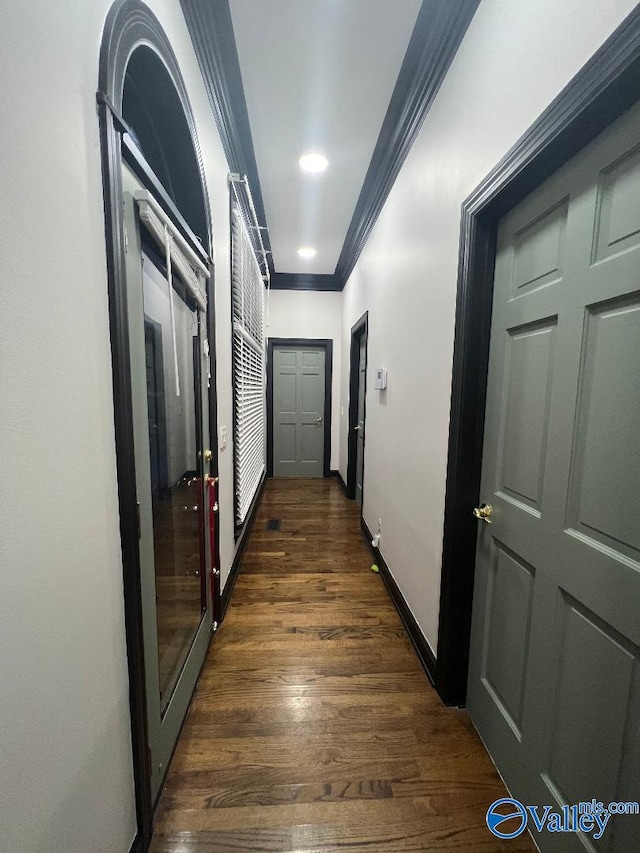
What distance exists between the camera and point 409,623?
5.88 feet

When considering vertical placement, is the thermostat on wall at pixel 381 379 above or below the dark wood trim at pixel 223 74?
below

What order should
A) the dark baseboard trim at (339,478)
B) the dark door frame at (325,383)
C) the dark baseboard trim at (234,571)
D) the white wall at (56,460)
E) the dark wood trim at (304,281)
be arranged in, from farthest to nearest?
the dark door frame at (325,383)
the dark wood trim at (304,281)
the dark baseboard trim at (339,478)
the dark baseboard trim at (234,571)
the white wall at (56,460)

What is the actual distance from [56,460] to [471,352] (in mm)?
1352

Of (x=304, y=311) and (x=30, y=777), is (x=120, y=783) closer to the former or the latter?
(x=30, y=777)

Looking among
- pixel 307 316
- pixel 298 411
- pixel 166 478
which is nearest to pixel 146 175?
pixel 166 478

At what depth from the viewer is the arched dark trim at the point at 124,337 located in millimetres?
751

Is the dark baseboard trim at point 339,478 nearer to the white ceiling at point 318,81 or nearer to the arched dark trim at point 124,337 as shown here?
the white ceiling at point 318,81

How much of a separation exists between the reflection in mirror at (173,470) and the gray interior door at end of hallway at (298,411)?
3335mm

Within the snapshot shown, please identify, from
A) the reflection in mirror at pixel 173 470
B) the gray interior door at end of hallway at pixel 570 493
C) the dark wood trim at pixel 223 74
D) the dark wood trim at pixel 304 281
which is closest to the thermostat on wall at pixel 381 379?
the gray interior door at end of hallway at pixel 570 493

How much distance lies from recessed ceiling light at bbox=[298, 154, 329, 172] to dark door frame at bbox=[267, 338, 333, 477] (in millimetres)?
2401

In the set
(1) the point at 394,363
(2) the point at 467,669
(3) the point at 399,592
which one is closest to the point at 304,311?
(1) the point at 394,363

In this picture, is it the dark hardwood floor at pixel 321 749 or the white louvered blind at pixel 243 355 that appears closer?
the dark hardwood floor at pixel 321 749

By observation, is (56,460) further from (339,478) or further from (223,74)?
(339,478)

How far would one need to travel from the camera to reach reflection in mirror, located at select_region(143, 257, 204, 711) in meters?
1.13
